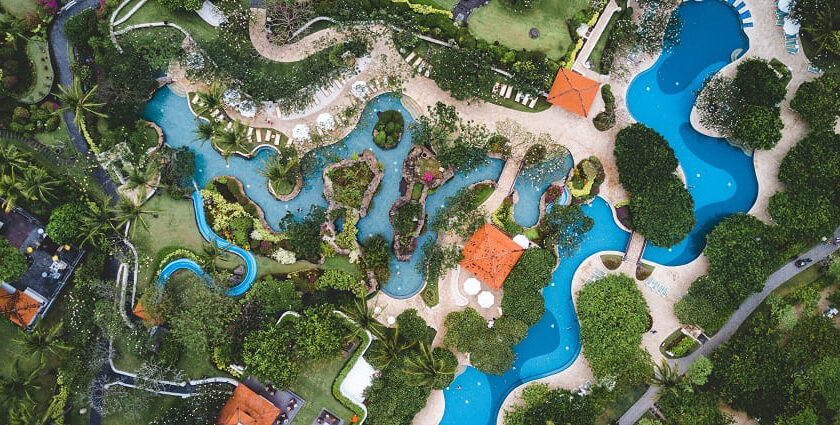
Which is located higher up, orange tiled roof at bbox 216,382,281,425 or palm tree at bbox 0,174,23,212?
palm tree at bbox 0,174,23,212

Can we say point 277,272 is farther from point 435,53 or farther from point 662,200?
point 662,200

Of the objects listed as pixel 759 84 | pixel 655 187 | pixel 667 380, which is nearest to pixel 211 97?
pixel 655 187

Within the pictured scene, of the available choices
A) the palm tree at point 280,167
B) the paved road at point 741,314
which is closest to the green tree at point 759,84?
the paved road at point 741,314

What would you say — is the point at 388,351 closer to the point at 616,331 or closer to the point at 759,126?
the point at 616,331

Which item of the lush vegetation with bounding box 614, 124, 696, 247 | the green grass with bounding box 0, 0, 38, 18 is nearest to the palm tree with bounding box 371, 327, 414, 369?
the lush vegetation with bounding box 614, 124, 696, 247

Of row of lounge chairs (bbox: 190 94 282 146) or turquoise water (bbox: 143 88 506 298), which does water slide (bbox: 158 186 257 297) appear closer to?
turquoise water (bbox: 143 88 506 298)
